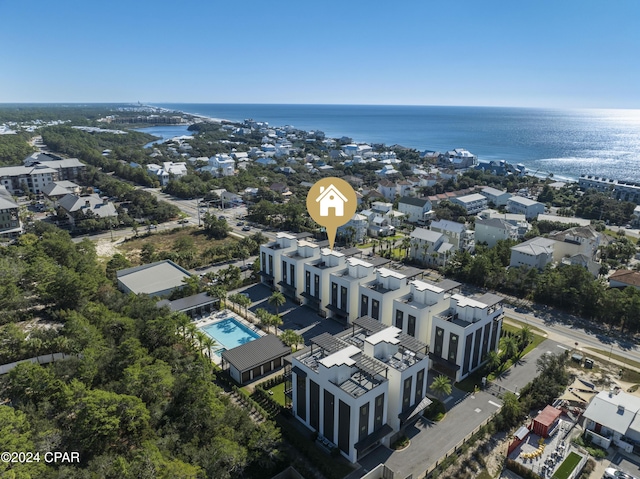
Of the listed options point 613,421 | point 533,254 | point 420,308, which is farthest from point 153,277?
point 533,254

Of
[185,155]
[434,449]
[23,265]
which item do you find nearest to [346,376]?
[434,449]

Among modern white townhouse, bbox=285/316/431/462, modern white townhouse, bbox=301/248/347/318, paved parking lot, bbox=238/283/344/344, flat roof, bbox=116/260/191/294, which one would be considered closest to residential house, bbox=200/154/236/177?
flat roof, bbox=116/260/191/294

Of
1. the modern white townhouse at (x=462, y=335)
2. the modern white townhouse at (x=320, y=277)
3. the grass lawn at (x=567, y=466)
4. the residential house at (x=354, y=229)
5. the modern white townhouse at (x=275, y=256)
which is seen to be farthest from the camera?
the residential house at (x=354, y=229)

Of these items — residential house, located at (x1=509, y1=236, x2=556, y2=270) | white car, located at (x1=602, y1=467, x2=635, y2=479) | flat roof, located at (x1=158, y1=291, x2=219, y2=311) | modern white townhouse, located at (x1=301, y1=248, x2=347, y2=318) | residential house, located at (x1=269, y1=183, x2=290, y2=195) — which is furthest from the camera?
residential house, located at (x1=269, y1=183, x2=290, y2=195)

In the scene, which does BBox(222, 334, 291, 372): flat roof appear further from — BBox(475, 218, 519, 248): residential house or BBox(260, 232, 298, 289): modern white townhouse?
BBox(475, 218, 519, 248): residential house

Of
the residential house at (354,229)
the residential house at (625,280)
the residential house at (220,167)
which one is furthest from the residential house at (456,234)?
the residential house at (220,167)

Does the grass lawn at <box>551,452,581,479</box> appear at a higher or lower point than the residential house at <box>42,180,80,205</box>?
lower

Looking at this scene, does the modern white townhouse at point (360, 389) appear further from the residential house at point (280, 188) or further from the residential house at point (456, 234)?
the residential house at point (280, 188)
